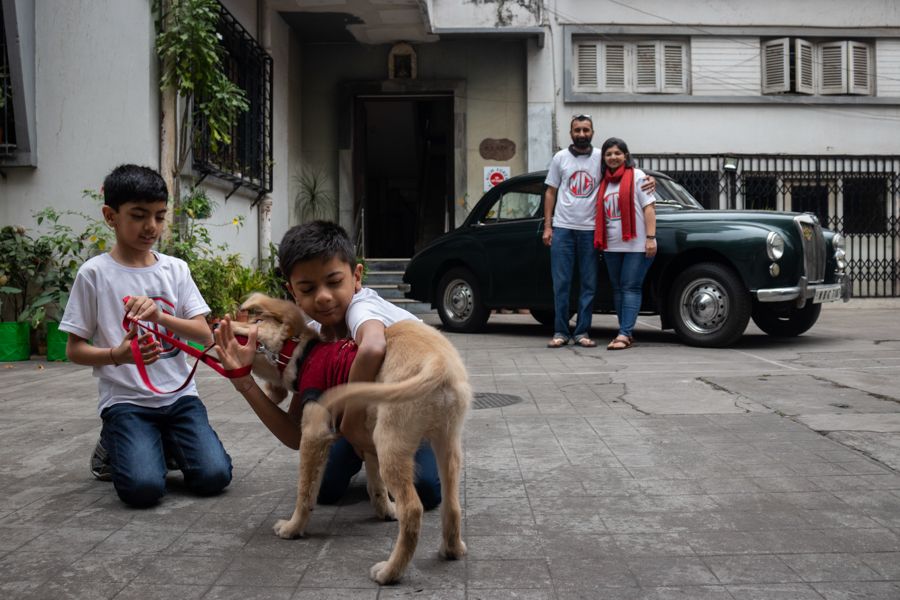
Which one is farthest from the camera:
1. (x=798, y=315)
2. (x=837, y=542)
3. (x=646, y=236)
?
(x=798, y=315)

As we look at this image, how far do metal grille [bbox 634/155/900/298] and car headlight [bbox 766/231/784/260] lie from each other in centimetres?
799

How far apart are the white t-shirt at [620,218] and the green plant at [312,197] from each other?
8.17 m

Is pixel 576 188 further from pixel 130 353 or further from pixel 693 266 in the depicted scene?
pixel 130 353

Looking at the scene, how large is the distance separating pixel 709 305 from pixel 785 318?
157cm

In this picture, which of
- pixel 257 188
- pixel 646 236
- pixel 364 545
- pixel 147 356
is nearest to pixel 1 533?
pixel 147 356

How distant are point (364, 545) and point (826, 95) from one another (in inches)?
650

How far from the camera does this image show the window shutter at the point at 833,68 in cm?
1711

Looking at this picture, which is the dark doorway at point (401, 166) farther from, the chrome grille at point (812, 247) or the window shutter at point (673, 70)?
the chrome grille at point (812, 247)

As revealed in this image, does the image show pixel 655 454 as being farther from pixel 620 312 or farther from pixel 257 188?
pixel 257 188

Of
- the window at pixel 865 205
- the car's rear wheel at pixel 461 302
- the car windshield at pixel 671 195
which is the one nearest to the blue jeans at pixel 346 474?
the car windshield at pixel 671 195

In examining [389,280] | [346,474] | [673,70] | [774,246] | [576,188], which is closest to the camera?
[346,474]

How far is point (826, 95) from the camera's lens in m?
17.2

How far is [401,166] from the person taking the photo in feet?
87.2

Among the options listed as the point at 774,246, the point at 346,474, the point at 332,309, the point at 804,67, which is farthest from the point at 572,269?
the point at 804,67
